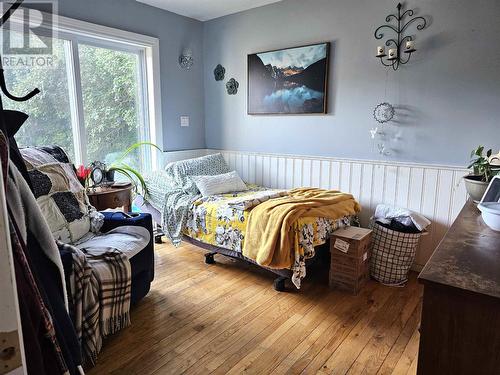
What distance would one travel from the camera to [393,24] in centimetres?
280

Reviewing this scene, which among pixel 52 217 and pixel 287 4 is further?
pixel 287 4

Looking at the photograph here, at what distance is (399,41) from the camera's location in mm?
2791

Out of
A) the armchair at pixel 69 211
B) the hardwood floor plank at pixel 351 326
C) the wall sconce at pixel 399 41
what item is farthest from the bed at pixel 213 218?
the wall sconce at pixel 399 41

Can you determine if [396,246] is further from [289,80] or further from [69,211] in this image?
[69,211]

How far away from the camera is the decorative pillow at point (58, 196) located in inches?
80.7

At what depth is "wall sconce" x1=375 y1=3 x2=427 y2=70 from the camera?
8.86 ft

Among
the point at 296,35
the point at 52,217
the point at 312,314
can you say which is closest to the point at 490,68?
the point at 296,35

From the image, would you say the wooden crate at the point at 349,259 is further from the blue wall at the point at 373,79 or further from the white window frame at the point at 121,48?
the white window frame at the point at 121,48

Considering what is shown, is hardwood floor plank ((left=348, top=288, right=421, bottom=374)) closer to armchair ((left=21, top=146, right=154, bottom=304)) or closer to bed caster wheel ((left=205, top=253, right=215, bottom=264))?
armchair ((left=21, top=146, right=154, bottom=304))

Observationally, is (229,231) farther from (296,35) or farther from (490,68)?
(490,68)

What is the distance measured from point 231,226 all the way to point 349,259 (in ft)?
3.10

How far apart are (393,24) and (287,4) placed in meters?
1.09

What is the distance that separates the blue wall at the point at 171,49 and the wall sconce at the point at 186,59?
0.05 m

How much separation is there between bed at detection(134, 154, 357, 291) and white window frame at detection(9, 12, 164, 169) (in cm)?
55
